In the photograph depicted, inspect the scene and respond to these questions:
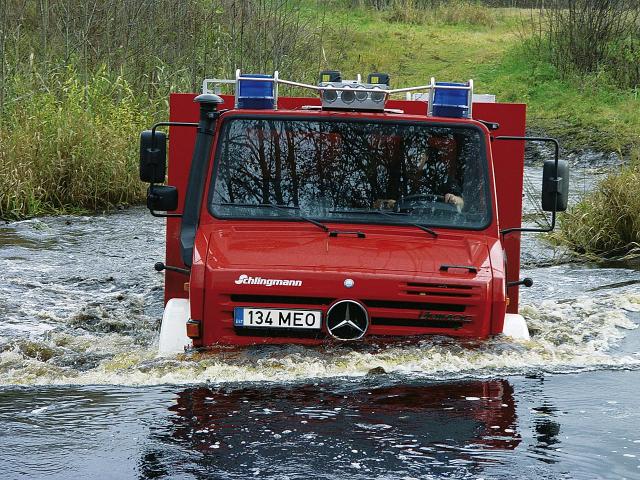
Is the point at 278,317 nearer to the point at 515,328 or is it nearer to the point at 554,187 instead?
the point at 515,328

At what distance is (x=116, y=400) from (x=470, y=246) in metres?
2.15

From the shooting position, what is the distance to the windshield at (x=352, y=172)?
7.30 m

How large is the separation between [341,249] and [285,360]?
27.8 inches

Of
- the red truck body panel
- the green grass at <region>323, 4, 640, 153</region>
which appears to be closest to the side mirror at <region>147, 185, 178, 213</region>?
the red truck body panel

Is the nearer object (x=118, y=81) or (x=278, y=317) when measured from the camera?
(x=278, y=317)

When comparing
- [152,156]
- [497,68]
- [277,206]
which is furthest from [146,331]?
[497,68]

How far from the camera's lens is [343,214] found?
7.28m

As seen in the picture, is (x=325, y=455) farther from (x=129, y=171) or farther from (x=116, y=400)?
(x=129, y=171)

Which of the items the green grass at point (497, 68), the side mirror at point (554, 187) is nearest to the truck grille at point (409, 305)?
the side mirror at point (554, 187)

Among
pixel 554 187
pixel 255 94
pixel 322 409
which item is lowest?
pixel 322 409

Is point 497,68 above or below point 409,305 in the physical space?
above

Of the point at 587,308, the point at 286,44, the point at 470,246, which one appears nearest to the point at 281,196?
the point at 470,246

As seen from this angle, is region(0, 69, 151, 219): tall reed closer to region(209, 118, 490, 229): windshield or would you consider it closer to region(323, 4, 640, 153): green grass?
region(323, 4, 640, 153): green grass

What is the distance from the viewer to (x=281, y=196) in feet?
24.0
